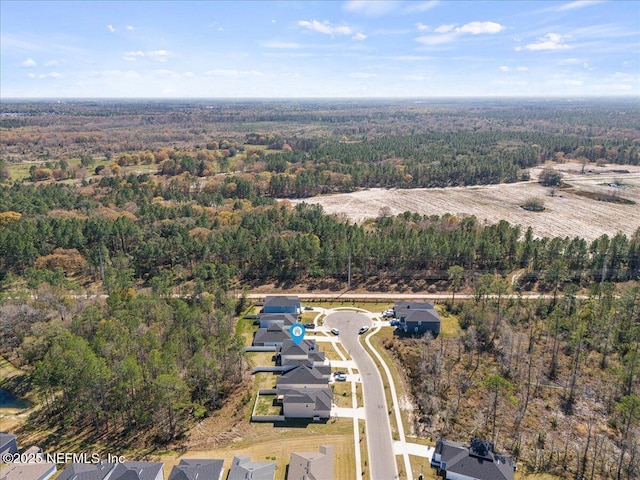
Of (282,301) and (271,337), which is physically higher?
(282,301)

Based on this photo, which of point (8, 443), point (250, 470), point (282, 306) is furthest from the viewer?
point (282, 306)

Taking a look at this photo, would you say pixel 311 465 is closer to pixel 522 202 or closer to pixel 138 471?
pixel 138 471

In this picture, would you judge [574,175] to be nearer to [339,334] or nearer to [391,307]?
[391,307]

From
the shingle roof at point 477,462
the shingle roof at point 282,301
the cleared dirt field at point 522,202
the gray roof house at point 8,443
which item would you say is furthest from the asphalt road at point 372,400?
the cleared dirt field at point 522,202

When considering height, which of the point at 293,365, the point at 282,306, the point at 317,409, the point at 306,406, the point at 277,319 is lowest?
the point at 293,365

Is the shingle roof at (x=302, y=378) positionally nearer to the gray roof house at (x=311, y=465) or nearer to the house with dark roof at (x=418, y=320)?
the gray roof house at (x=311, y=465)

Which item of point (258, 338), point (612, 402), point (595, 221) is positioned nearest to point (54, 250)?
point (258, 338)

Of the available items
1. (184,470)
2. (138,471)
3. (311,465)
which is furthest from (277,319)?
(138,471)
